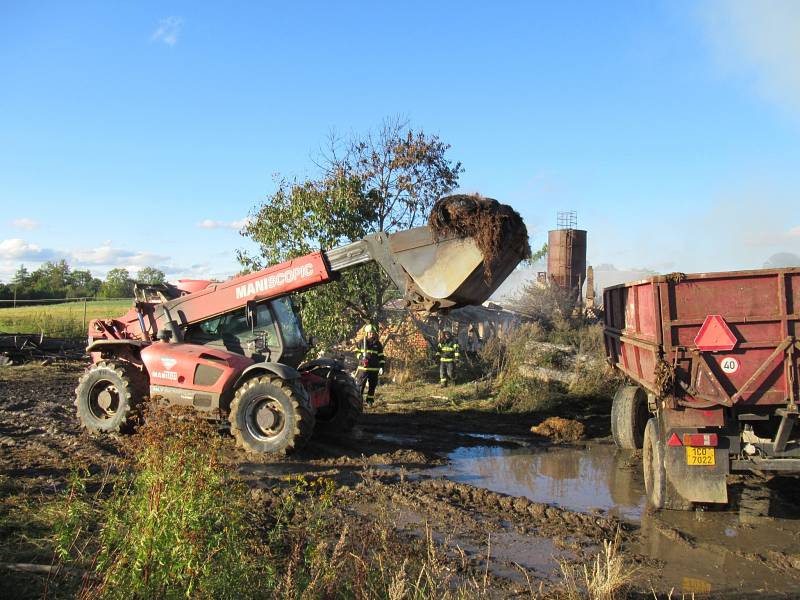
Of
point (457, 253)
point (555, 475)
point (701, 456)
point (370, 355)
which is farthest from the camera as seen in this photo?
point (370, 355)

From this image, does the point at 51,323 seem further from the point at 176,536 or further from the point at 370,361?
the point at 176,536

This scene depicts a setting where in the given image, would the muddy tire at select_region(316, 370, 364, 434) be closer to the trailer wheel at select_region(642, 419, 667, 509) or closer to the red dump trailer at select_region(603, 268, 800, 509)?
the trailer wheel at select_region(642, 419, 667, 509)

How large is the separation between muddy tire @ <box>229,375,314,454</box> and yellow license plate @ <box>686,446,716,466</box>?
14.8ft

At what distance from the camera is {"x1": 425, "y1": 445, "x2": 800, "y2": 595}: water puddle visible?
16.8 ft

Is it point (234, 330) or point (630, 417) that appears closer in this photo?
point (630, 417)

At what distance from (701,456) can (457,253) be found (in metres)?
3.31

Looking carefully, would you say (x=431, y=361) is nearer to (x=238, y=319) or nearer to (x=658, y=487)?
(x=238, y=319)

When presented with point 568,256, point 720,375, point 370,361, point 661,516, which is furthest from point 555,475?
point 568,256

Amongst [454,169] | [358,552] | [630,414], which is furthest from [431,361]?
[358,552]

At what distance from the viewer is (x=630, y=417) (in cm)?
963

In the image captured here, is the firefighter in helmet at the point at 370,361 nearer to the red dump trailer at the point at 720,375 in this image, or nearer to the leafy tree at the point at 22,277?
the red dump trailer at the point at 720,375

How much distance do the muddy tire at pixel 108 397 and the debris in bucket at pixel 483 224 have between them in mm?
5039

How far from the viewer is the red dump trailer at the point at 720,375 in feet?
20.6

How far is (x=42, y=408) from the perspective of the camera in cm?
1169
